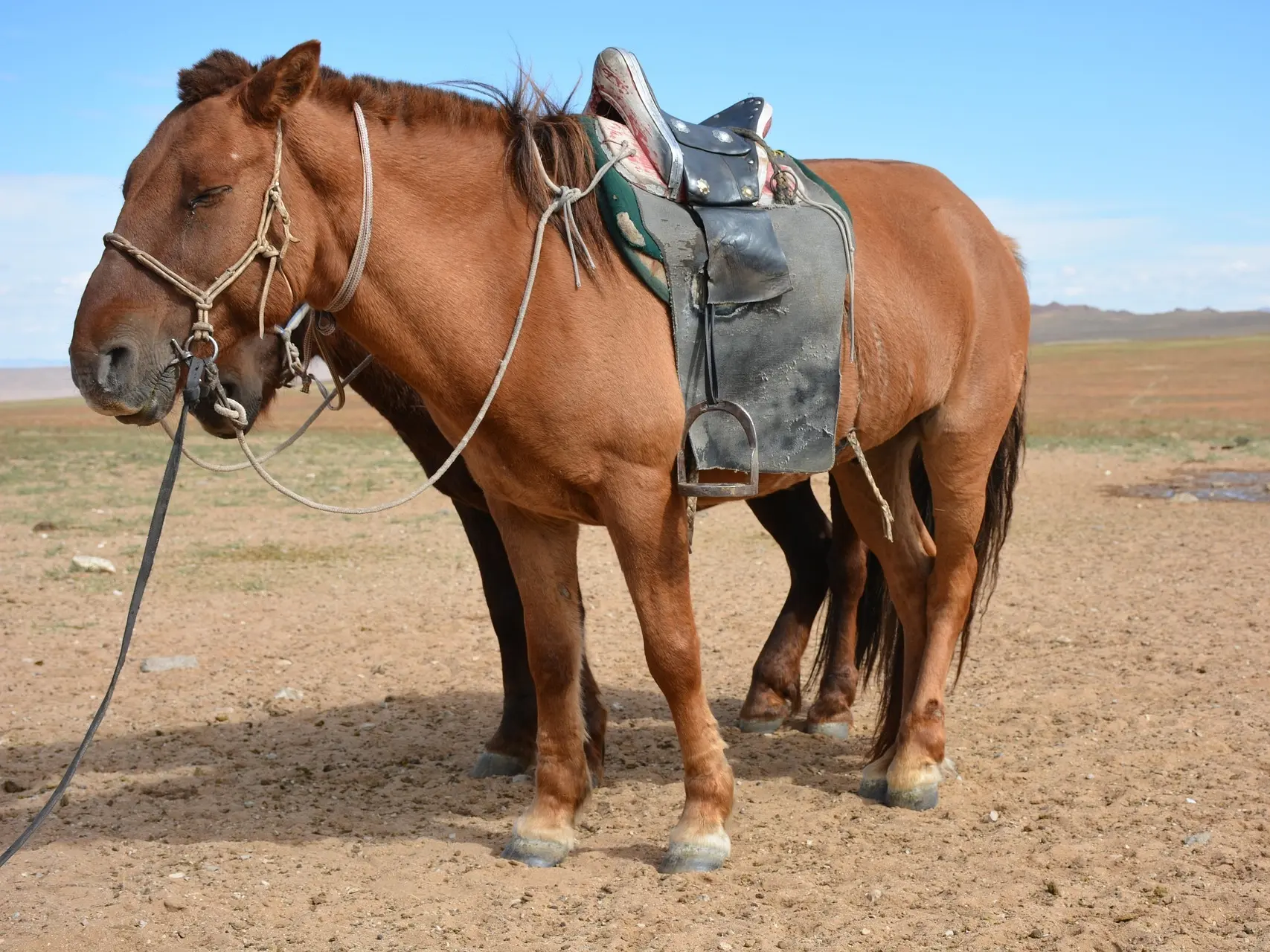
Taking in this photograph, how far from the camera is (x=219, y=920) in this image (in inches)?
126

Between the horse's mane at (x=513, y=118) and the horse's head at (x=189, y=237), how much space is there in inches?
6.2

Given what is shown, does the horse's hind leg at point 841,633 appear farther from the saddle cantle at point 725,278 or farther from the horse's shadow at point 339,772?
the saddle cantle at point 725,278

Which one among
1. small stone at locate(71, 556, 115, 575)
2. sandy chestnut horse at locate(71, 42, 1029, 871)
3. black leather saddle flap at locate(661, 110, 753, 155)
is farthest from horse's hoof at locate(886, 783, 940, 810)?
small stone at locate(71, 556, 115, 575)

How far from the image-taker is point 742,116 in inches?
A: 164

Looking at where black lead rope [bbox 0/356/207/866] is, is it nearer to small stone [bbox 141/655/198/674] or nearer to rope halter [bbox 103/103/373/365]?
rope halter [bbox 103/103/373/365]

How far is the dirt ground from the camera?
3.20 m

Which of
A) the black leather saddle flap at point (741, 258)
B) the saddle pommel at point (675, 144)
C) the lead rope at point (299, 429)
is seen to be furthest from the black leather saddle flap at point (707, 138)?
the lead rope at point (299, 429)

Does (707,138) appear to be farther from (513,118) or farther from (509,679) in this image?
(509,679)

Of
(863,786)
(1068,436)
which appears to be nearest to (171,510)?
(863,786)

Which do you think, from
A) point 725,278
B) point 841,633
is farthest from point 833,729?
point 725,278

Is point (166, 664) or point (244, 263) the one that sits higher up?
point (244, 263)

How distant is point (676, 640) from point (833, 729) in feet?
6.30

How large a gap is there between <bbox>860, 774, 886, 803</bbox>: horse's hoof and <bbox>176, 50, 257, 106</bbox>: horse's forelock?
124 inches

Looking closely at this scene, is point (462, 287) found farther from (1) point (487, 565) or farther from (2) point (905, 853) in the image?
(2) point (905, 853)
